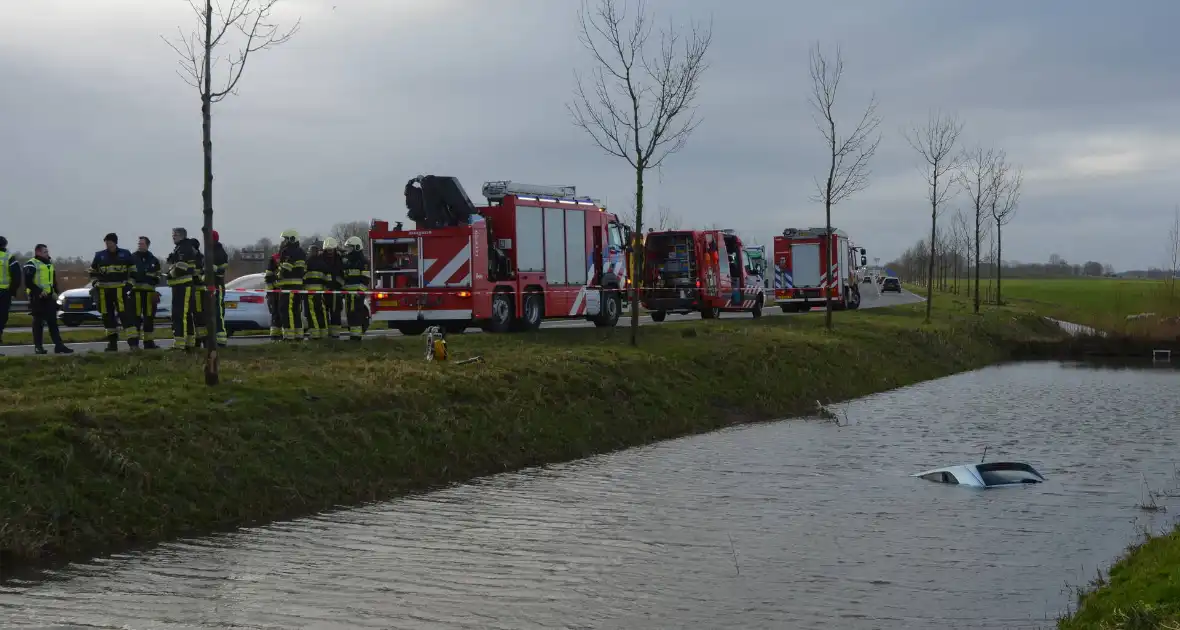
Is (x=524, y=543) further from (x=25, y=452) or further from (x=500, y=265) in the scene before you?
(x=500, y=265)

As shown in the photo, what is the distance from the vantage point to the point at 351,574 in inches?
379

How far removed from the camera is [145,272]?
19.0 meters

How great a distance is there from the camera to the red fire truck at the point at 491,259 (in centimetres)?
2344

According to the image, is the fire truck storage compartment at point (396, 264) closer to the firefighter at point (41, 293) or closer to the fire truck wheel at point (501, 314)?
the fire truck wheel at point (501, 314)

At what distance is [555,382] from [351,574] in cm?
847

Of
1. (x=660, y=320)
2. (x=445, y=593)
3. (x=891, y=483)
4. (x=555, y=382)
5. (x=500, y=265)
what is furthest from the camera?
(x=660, y=320)

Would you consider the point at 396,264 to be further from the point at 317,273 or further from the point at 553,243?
the point at 553,243

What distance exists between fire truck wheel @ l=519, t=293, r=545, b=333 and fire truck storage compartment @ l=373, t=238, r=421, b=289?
2.46 metres

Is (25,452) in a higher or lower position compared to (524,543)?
higher

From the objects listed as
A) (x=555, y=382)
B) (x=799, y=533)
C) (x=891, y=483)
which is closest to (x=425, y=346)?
(x=555, y=382)

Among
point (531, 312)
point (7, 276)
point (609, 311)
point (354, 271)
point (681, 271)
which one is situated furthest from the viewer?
point (681, 271)

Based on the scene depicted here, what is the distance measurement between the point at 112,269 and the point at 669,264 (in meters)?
18.1

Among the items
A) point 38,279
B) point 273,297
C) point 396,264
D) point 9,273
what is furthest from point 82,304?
point 38,279

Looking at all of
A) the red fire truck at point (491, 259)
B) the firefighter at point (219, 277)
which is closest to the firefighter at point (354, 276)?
the red fire truck at point (491, 259)
